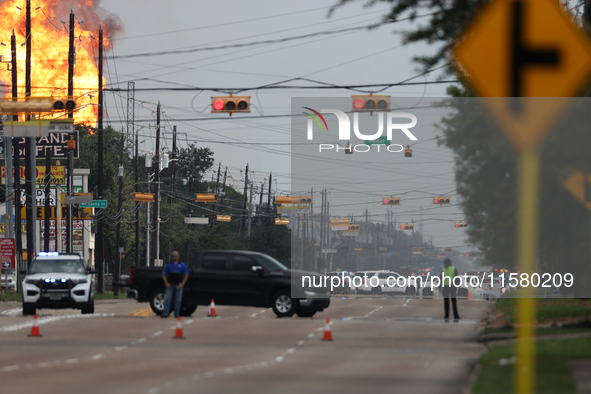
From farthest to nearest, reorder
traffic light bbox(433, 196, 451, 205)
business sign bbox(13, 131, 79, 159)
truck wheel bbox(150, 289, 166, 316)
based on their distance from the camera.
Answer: business sign bbox(13, 131, 79, 159)
traffic light bbox(433, 196, 451, 205)
truck wheel bbox(150, 289, 166, 316)

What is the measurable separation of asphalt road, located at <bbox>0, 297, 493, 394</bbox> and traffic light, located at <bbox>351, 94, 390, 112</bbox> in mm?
5757

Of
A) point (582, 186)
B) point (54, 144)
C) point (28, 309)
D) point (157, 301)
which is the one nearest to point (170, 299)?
point (157, 301)

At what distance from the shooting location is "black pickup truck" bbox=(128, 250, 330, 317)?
26062mm

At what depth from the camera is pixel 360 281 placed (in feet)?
180

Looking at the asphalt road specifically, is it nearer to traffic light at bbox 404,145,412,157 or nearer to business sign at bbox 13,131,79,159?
traffic light at bbox 404,145,412,157

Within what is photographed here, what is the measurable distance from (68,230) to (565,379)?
3821 cm

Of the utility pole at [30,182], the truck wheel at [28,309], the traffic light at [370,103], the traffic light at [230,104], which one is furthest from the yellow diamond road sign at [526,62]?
the utility pole at [30,182]

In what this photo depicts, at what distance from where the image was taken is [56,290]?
89.7 ft

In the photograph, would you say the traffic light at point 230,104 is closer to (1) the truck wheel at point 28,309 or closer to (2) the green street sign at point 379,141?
(2) the green street sign at point 379,141

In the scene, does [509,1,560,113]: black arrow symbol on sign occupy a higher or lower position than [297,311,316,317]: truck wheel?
higher

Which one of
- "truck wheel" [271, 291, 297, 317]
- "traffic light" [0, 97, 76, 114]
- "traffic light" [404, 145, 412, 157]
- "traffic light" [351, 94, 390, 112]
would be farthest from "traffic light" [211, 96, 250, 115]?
"traffic light" [404, 145, 412, 157]

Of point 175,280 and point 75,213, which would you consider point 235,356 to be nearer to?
point 175,280

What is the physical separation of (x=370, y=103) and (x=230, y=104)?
3.89 meters

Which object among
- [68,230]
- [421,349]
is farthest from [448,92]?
[68,230]
